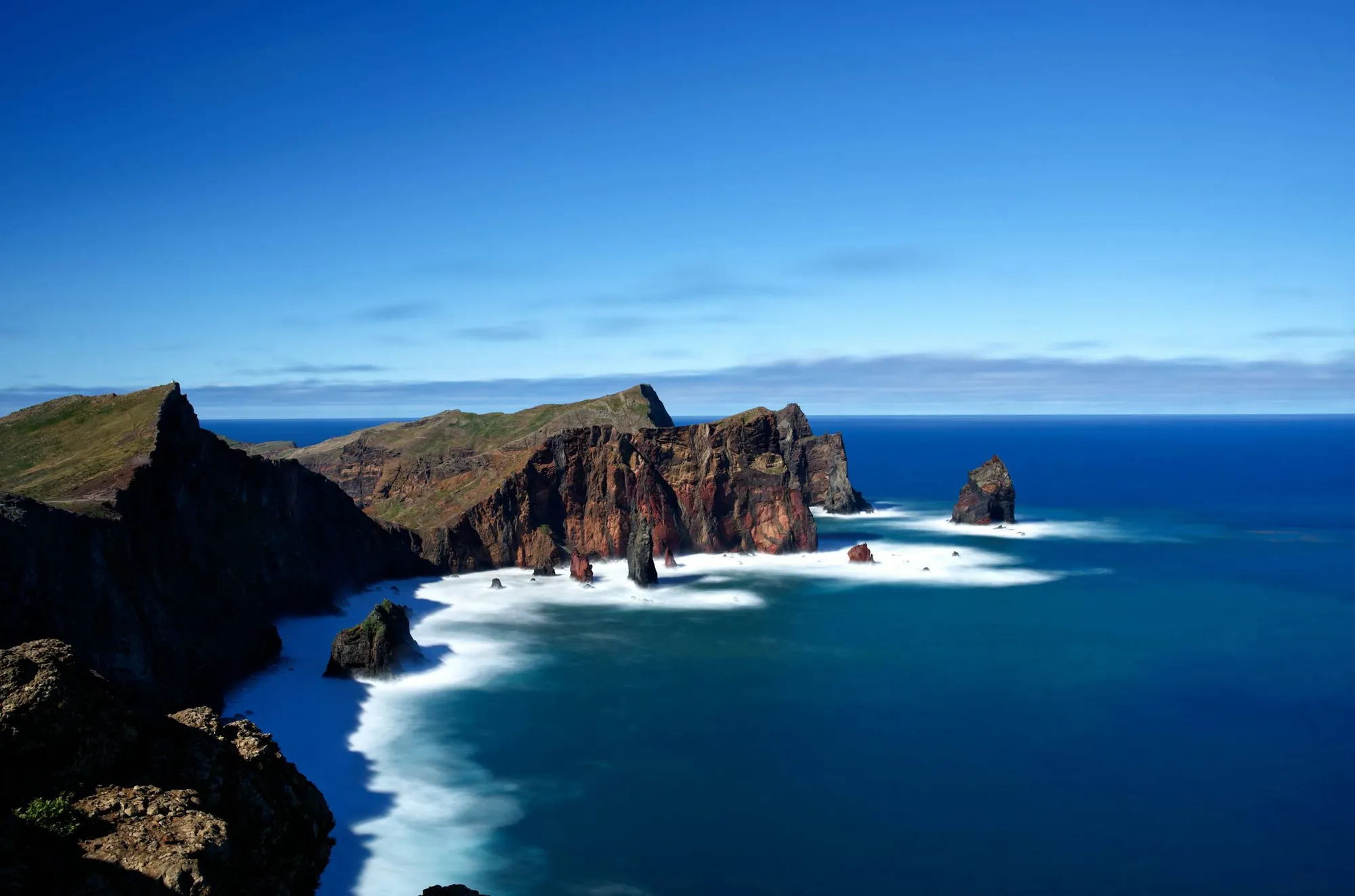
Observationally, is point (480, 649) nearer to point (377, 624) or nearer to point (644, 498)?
point (377, 624)

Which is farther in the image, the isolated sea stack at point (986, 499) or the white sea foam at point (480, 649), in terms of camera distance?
the isolated sea stack at point (986, 499)

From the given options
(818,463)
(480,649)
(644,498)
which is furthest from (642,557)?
(818,463)

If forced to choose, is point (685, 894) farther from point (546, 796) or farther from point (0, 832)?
point (0, 832)

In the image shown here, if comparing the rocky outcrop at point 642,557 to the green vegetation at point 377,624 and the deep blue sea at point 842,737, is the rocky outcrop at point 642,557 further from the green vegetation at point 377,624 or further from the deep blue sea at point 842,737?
the green vegetation at point 377,624

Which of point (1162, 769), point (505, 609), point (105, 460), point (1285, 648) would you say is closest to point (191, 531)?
point (105, 460)

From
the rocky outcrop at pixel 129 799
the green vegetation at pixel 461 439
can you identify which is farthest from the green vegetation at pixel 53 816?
the green vegetation at pixel 461 439

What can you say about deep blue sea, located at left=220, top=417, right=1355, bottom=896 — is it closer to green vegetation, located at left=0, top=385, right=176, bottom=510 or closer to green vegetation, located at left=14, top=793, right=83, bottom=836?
green vegetation, located at left=0, top=385, right=176, bottom=510
